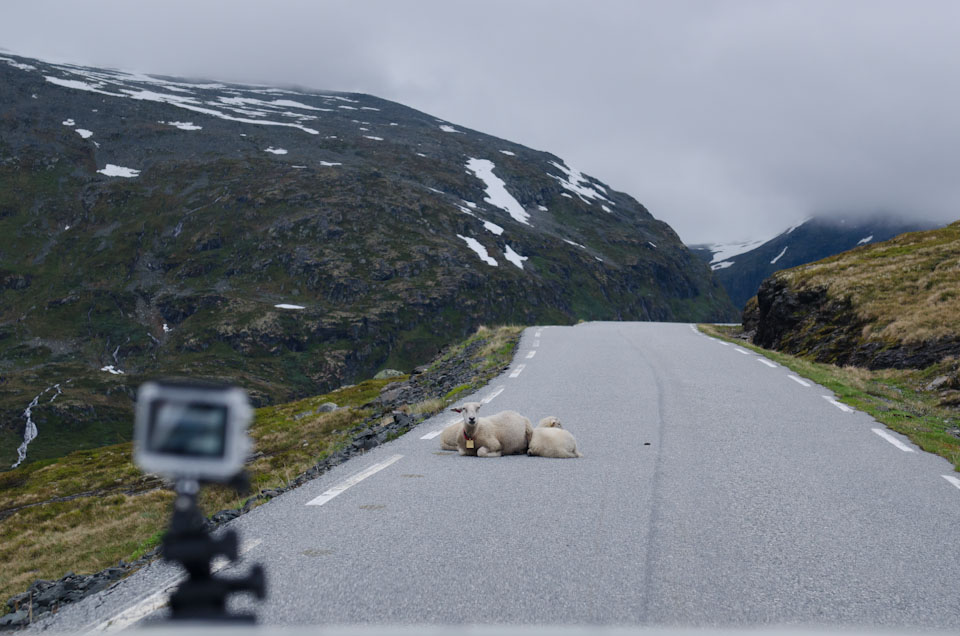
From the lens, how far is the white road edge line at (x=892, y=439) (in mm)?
10104

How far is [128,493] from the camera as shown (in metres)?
27.6

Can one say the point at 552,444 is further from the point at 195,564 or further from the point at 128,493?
the point at 128,493

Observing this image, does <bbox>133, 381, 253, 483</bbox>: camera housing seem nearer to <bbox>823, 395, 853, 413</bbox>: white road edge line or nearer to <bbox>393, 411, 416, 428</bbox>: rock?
<bbox>393, 411, 416, 428</bbox>: rock

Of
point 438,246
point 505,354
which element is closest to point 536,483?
point 505,354

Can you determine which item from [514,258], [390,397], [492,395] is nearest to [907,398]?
[492,395]

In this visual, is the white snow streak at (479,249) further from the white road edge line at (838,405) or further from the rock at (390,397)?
the white road edge line at (838,405)

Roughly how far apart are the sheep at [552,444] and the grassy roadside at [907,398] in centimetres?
551

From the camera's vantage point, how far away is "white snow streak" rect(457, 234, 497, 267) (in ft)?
612

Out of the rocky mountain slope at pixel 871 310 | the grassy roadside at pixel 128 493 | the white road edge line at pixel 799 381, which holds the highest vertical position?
the rocky mountain slope at pixel 871 310

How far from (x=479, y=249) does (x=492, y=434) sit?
183621 mm

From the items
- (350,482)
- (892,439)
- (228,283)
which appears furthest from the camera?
(228,283)

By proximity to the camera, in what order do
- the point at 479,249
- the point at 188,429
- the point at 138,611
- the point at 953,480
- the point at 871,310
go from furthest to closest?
the point at 479,249
the point at 871,310
the point at 953,480
the point at 138,611
the point at 188,429

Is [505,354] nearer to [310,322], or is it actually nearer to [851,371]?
[851,371]

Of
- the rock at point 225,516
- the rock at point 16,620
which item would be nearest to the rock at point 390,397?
the rock at point 225,516
